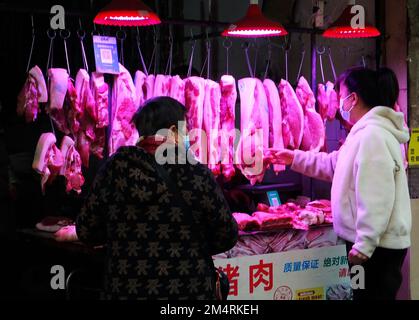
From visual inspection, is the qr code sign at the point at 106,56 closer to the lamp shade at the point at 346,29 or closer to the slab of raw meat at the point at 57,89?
the slab of raw meat at the point at 57,89

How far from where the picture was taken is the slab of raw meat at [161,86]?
19.0 feet

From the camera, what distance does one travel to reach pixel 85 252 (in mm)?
5176

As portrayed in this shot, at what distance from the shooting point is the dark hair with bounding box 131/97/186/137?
3.94 m

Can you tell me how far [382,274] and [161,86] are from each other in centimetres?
213

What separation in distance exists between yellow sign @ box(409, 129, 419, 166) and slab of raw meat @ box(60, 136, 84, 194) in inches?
118

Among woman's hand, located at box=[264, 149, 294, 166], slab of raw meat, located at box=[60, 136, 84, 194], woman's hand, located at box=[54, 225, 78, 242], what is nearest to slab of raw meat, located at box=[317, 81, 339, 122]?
woman's hand, located at box=[264, 149, 294, 166]

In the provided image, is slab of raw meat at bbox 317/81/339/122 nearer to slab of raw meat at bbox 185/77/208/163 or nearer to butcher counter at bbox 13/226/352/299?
butcher counter at bbox 13/226/352/299

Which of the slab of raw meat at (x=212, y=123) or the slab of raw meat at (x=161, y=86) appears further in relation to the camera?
the slab of raw meat at (x=212, y=123)

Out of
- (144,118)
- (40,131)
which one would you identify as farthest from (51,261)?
(144,118)

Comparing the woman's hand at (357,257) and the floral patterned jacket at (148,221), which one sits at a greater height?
the floral patterned jacket at (148,221)

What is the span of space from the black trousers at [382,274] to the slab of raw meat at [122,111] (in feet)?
6.33

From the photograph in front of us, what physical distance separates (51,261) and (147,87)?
1.49 m

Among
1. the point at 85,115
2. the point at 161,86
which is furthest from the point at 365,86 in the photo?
the point at 85,115

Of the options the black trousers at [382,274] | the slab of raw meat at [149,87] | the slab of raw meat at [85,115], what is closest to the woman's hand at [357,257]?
the black trousers at [382,274]
